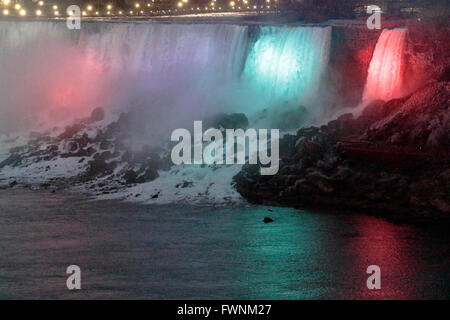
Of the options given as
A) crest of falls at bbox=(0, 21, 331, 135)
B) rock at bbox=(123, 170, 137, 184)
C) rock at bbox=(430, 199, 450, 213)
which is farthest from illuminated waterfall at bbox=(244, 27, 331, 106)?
rock at bbox=(430, 199, 450, 213)

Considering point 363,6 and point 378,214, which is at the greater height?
point 363,6

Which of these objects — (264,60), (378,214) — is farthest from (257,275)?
(264,60)

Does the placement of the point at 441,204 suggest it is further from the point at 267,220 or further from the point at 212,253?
the point at 212,253

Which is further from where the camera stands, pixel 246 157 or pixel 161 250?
pixel 246 157

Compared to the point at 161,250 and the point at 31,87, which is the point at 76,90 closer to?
the point at 31,87

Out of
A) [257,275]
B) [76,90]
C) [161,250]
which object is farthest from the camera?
[76,90]

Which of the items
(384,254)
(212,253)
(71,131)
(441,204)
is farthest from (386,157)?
(71,131)
